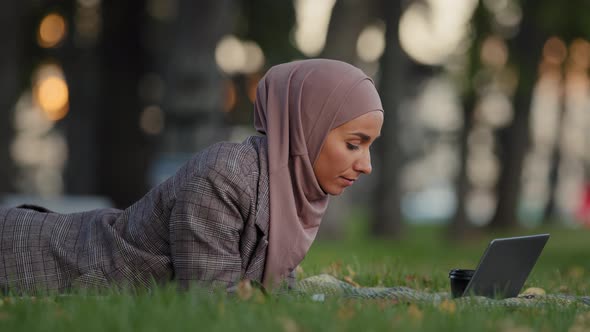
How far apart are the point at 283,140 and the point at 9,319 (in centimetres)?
157

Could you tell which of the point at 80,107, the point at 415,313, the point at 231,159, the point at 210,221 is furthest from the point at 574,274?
the point at 80,107

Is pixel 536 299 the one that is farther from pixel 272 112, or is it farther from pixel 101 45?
pixel 101 45

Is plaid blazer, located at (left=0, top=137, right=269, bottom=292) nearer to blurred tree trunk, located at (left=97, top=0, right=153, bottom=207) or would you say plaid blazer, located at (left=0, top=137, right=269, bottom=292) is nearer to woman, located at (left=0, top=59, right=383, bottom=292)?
woman, located at (left=0, top=59, right=383, bottom=292)

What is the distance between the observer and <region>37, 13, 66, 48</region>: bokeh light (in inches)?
855

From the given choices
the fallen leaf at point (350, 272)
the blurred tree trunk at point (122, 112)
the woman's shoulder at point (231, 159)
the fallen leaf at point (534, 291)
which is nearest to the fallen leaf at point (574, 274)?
the fallen leaf at point (534, 291)

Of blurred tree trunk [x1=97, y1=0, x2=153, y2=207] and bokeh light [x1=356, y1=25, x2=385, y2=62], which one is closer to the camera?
blurred tree trunk [x1=97, y1=0, x2=153, y2=207]

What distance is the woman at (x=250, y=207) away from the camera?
183 inches

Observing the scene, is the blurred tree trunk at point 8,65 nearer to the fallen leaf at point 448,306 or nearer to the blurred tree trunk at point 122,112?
the blurred tree trunk at point 122,112

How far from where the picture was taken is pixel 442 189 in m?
54.5

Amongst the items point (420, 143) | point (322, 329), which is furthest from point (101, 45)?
point (420, 143)

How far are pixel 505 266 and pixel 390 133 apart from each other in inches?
589

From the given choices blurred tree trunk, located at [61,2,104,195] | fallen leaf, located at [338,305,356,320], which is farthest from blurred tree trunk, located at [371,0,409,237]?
fallen leaf, located at [338,305,356,320]

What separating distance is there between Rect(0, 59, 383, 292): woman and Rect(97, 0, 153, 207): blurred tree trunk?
13.9 meters

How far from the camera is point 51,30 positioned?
2212 cm
